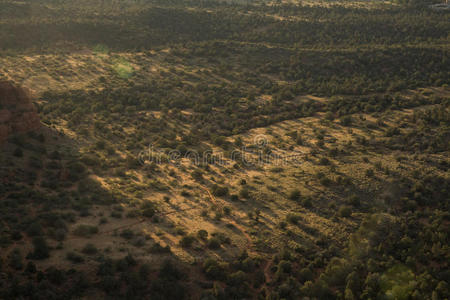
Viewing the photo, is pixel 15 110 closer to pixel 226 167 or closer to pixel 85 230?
pixel 85 230

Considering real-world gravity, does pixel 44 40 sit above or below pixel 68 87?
above

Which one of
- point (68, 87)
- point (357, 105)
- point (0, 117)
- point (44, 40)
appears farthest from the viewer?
point (44, 40)

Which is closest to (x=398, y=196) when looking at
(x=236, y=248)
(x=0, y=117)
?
(x=236, y=248)

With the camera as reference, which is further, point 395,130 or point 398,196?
point 395,130

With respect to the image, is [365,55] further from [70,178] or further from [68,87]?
[70,178]

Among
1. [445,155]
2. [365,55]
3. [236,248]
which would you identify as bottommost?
[236,248]

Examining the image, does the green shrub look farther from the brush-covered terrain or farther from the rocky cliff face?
the rocky cliff face

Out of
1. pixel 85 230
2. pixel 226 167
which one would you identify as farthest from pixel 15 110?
pixel 226 167

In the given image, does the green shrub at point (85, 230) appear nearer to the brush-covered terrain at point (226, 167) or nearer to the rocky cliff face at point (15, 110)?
the brush-covered terrain at point (226, 167)
